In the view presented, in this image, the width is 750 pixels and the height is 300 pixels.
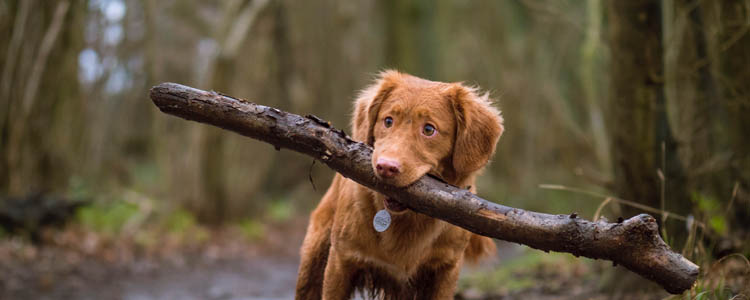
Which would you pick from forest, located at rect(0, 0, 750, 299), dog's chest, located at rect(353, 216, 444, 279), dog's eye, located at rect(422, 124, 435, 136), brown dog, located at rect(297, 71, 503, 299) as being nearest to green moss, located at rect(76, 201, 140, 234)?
forest, located at rect(0, 0, 750, 299)

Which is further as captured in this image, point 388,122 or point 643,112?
point 643,112

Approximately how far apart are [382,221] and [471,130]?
739 millimetres

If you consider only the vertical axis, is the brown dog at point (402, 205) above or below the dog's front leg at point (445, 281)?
above

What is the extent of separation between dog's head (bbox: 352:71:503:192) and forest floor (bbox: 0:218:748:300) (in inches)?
74.5

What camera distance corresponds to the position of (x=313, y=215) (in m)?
4.43

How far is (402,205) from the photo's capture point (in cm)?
328

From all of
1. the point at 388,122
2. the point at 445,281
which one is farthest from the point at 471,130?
the point at 445,281

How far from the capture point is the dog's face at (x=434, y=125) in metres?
3.30

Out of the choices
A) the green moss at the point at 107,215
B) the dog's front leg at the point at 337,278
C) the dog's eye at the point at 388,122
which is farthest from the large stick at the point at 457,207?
the green moss at the point at 107,215

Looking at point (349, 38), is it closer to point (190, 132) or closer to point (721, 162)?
point (190, 132)

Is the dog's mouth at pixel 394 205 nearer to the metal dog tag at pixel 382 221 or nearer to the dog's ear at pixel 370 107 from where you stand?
the metal dog tag at pixel 382 221

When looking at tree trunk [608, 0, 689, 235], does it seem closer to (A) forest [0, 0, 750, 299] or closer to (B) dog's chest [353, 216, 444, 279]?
(A) forest [0, 0, 750, 299]

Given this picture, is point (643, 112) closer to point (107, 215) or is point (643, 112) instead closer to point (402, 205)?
point (402, 205)

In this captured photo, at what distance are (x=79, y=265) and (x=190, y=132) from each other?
14.3ft
